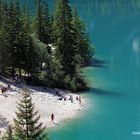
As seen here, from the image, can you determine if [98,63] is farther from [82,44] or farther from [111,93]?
[111,93]

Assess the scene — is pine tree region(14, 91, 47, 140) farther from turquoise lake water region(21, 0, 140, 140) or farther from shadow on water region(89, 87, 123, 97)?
shadow on water region(89, 87, 123, 97)

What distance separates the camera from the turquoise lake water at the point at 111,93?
6756 centimetres

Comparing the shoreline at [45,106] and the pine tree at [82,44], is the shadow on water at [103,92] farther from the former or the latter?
the pine tree at [82,44]

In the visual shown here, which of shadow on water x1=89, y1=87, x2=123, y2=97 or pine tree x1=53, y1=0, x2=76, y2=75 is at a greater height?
pine tree x1=53, y1=0, x2=76, y2=75

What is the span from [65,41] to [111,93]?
12.3 metres

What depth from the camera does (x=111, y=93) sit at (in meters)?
87.3

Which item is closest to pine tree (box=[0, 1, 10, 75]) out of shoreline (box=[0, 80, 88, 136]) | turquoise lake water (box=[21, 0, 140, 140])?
shoreline (box=[0, 80, 88, 136])

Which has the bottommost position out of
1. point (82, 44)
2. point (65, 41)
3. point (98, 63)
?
point (98, 63)

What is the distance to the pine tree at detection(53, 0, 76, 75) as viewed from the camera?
90.2m

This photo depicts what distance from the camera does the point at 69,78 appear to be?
87.8m

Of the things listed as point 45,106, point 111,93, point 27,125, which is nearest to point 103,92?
point 111,93

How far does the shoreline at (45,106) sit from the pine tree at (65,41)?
9705 millimetres

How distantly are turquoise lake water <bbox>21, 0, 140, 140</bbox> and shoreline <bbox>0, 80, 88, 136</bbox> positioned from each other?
61.3 inches

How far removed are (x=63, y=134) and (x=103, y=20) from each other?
416ft
